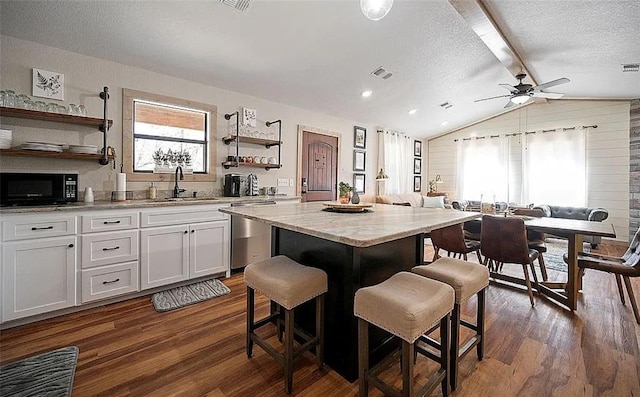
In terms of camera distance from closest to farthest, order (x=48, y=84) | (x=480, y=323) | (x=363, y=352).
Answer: (x=363, y=352) → (x=480, y=323) → (x=48, y=84)

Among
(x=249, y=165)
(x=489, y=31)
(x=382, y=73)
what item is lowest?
(x=249, y=165)

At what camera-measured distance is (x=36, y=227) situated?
2.20 m

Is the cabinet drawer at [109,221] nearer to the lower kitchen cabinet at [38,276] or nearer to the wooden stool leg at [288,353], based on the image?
the lower kitchen cabinet at [38,276]

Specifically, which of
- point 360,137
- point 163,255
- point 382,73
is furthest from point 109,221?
point 360,137

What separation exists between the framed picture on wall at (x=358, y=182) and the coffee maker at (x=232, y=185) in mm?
2814

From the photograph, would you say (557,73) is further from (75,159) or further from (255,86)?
(75,159)

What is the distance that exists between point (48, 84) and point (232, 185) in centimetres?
199

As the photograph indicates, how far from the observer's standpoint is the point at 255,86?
151 inches

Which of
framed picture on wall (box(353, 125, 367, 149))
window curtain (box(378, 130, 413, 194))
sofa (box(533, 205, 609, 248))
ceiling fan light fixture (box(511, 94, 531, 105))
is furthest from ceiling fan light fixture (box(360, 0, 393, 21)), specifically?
sofa (box(533, 205, 609, 248))

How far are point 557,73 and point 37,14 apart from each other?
6.46m

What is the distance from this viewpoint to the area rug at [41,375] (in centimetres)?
152

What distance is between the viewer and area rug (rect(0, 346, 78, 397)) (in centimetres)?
152

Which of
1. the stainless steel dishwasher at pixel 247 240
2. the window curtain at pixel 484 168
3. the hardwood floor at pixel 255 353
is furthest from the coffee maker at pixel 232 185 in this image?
the window curtain at pixel 484 168

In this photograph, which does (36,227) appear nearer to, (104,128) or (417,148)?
(104,128)
